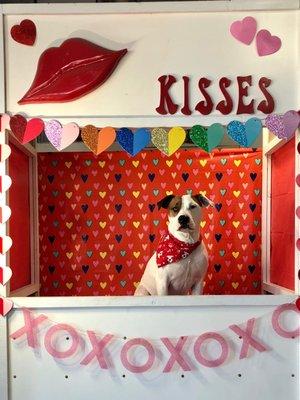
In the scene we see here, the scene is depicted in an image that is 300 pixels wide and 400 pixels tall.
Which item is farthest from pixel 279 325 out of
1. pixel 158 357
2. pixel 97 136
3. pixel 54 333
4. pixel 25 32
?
pixel 25 32

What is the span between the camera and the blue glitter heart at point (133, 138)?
114 cm

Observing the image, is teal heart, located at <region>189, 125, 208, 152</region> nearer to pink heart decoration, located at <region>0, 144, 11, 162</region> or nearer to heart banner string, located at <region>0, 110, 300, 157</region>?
heart banner string, located at <region>0, 110, 300, 157</region>

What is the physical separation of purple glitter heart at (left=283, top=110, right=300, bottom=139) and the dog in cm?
42

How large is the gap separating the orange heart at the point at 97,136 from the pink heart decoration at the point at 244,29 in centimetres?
43

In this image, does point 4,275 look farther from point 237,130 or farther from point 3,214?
point 237,130

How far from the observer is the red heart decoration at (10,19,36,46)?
1.13 meters

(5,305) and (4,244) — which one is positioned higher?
(4,244)

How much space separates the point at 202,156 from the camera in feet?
5.35

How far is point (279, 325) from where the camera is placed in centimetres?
113

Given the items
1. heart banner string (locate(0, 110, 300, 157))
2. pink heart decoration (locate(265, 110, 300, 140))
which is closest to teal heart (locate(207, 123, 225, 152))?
heart banner string (locate(0, 110, 300, 157))

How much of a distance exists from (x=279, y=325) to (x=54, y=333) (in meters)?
0.61

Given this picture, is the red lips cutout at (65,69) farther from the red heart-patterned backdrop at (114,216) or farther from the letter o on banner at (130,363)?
the letter o on banner at (130,363)

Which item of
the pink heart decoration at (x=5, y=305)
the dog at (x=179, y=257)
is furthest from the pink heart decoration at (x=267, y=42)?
the pink heart decoration at (x=5, y=305)

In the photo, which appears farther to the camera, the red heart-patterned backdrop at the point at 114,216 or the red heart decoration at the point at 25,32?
the red heart-patterned backdrop at the point at 114,216
